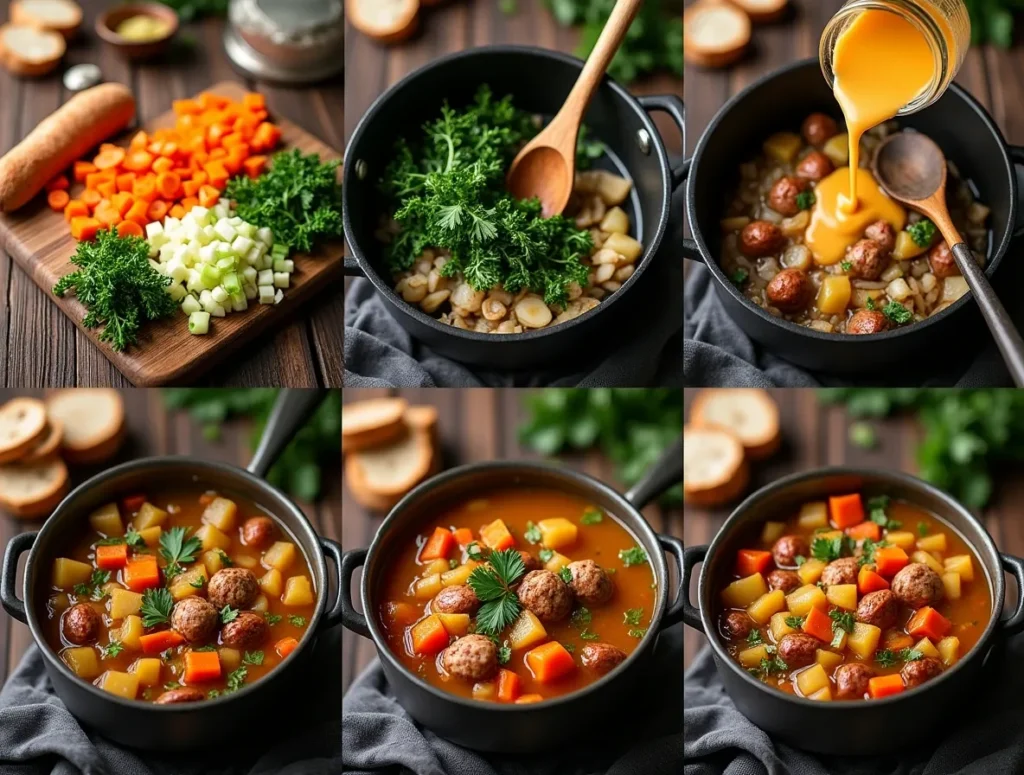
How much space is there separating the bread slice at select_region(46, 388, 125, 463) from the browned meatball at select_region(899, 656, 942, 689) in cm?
246

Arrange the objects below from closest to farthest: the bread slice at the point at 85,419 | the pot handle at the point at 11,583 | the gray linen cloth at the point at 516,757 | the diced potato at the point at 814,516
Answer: the pot handle at the point at 11,583
the gray linen cloth at the point at 516,757
the diced potato at the point at 814,516
the bread slice at the point at 85,419

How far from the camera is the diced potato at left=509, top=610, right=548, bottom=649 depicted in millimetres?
3293

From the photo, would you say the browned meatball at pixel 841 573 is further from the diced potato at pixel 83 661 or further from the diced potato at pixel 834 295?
the diced potato at pixel 83 661

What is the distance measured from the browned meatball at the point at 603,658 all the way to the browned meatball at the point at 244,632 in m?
0.91

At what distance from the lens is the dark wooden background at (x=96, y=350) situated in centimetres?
356

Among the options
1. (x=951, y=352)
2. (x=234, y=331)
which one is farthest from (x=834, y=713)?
(x=234, y=331)

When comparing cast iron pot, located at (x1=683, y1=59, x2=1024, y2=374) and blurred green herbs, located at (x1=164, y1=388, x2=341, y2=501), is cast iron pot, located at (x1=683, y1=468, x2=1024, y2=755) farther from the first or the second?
blurred green herbs, located at (x1=164, y1=388, x2=341, y2=501)

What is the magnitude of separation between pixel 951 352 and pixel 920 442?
A: 1.61 feet

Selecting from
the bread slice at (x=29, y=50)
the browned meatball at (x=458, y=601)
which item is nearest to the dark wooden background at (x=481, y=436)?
the browned meatball at (x=458, y=601)

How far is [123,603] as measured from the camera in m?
3.35

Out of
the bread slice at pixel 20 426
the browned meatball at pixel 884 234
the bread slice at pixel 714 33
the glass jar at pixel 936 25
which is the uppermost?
the glass jar at pixel 936 25

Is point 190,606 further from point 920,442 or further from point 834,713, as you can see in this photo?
point 920,442

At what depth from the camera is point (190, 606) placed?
3283 mm

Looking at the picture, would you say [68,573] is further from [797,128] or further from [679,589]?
[797,128]
